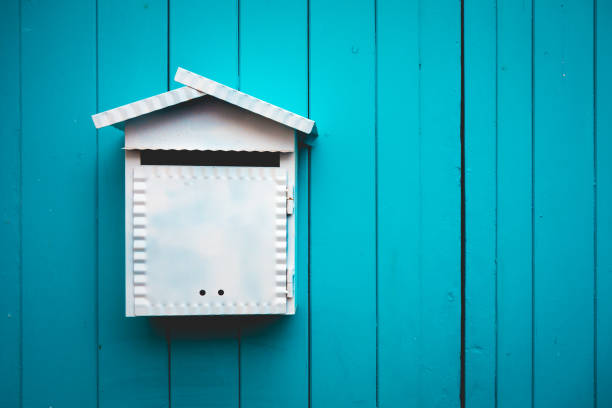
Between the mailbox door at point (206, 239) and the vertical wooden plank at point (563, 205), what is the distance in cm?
77

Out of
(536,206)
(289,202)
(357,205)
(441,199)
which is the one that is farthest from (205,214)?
(536,206)

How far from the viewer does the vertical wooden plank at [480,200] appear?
106 centimetres

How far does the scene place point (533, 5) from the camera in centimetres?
107

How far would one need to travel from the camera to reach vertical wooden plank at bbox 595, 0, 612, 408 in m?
1.08

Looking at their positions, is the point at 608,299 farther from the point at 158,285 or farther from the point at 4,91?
the point at 4,91

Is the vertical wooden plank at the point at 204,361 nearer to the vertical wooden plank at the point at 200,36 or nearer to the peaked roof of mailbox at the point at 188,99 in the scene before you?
the peaked roof of mailbox at the point at 188,99

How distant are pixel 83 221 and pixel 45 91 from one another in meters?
0.37

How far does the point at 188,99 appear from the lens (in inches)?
33.3

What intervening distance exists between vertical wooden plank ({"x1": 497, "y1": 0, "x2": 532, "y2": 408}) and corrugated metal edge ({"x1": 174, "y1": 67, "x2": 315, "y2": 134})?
64 centimetres

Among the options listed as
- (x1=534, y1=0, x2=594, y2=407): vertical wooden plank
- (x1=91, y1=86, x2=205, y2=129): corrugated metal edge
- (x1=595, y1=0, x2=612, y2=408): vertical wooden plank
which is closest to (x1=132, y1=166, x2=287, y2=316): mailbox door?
(x1=91, y1=86, x2=205, y2=129): corrugated metal edge

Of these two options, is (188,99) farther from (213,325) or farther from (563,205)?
(563,205)

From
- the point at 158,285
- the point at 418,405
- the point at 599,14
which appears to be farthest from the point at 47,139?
the point at 599,14

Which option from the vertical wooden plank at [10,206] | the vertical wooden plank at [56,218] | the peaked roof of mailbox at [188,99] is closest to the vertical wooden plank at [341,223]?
the peaked roof of mailbox at [188,99]

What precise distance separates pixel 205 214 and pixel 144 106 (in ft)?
0.91
